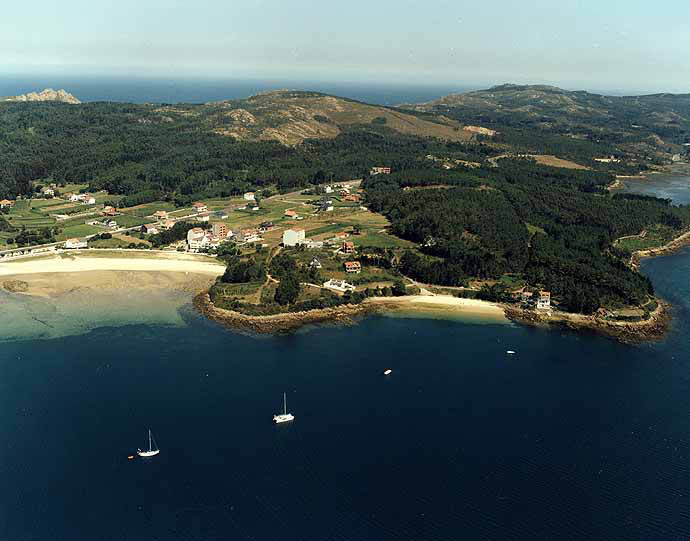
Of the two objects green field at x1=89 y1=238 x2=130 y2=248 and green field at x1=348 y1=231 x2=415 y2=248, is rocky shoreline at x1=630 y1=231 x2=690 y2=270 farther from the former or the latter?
green field at x1=89 y1=238 x2=130 y2=248

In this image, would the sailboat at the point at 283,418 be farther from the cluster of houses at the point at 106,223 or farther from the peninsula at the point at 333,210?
the cluster of houses at the point at 106,223

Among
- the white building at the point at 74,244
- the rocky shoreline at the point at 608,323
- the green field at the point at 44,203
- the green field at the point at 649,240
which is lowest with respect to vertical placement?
the white building at the point at 74,244

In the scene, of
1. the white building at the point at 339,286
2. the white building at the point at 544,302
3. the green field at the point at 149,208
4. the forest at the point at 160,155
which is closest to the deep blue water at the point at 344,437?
the white building at the point at 544,302

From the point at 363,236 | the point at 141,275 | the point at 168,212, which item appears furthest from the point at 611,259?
the point at 168,212

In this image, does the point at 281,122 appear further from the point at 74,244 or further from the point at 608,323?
the point at 608,323

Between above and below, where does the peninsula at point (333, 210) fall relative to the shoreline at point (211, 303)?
above

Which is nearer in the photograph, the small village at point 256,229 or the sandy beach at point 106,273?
the sandy beach at point 106,273

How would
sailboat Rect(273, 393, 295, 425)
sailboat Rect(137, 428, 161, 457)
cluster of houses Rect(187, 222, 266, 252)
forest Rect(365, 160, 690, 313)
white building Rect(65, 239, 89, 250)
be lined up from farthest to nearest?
1. cluster of houses Rect(187, 222, 266, 252)
2. white building Rect(65, 239, 89, 250)
3. forest Rect(365, 160, 690, 313)
4. sailboat Rect(273, 393, 295, 425)
5. sailboat Rect(137, 428, 161, 457)

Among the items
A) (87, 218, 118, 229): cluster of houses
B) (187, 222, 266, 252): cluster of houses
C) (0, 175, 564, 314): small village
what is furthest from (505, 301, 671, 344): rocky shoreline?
(87, 218, 118, 229): cluster of houses

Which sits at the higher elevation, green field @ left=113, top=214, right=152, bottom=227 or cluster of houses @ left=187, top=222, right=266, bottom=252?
cluster of houses @ left=187, top=222, right=266, bottom=252

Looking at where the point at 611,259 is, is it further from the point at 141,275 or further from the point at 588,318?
the point at 141,275
